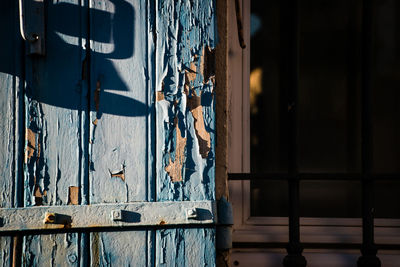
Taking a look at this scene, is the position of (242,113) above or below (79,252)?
above

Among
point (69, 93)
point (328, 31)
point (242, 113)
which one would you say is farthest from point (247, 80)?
point (69, 93)

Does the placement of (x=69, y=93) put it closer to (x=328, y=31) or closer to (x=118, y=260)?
(x=118, y=260)

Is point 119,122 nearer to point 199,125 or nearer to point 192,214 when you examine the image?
point 199,125

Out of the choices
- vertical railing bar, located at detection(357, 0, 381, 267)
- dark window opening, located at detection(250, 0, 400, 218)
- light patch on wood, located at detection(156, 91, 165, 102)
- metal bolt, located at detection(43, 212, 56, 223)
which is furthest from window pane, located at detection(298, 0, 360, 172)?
metal bolt, located at detection(43, 212, 56, 223)

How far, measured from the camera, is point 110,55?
896 mm

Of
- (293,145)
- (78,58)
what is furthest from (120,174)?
(293,145)

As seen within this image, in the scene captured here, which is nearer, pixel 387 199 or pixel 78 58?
pixel 78 58

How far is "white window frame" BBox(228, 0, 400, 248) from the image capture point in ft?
3.76

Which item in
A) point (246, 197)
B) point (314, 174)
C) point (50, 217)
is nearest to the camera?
point (50, 217)

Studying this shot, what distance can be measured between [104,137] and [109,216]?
0.71 feet

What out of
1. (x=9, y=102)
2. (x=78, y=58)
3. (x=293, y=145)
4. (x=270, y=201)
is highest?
(x=78, y=58)

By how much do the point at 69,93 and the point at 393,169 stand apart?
116 centimetres

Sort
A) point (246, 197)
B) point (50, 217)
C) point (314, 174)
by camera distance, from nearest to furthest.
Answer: point (50, 217), point (314, 174), point (246, 197)

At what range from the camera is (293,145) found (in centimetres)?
110
